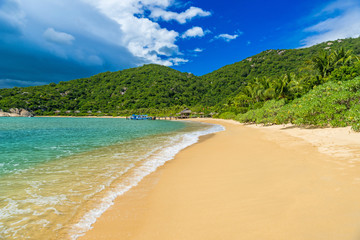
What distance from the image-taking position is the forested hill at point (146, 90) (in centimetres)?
9100

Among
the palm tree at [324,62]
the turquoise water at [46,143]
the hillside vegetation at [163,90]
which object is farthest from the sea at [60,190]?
the hillside vegetation at [163,90]

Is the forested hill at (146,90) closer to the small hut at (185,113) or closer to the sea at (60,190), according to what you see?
the small hut at (185,113)

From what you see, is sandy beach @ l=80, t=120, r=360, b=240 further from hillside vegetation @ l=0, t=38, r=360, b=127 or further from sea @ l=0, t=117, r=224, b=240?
hillside vegetation @ l=0, t=38, r=360, b=127

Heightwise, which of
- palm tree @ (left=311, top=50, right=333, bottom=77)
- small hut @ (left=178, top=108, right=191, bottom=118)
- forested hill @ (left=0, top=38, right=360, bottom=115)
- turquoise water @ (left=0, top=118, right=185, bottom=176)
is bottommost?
turquoise water @ (left=0, top=118, right=185, bottom=176)

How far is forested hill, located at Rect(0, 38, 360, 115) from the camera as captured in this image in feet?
299

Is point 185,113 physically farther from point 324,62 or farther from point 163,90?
point 163,90

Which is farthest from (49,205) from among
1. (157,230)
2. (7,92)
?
(7,92)

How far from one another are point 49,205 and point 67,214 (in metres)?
0.70

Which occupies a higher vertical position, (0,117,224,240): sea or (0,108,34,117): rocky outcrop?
(0,108,34,117): rocky outcrop

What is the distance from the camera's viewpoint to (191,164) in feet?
21.6

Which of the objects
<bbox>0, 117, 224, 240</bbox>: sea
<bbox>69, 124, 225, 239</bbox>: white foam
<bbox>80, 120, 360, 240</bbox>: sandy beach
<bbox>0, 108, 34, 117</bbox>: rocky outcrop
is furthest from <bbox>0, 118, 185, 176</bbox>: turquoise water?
<bbox>0, 108, 34, 117</bbox>: rocky outcrop

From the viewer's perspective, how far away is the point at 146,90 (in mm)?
127625

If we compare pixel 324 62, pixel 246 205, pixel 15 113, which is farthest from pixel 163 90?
pixel 246 205

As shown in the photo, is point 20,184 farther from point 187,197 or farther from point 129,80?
point 129,80
